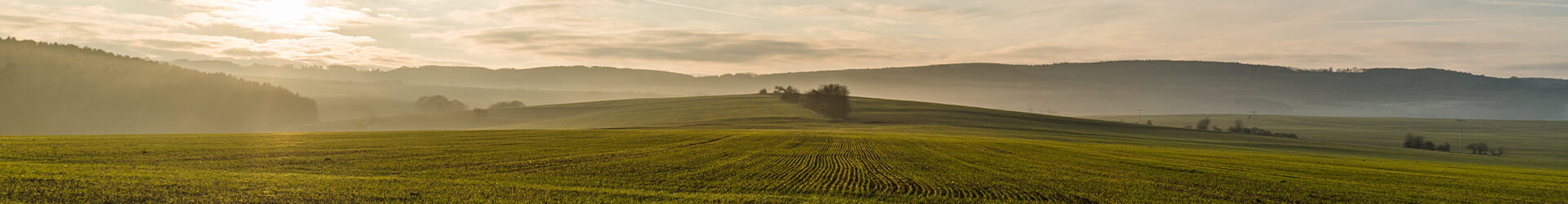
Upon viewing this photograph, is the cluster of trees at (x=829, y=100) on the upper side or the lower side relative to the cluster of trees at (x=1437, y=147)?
upper

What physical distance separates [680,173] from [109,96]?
115560 mm

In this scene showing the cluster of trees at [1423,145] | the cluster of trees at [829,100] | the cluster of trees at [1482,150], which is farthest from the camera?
the cluster of trees at [829,100]

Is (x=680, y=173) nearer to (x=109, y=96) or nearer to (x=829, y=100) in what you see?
(x=829, y=100)

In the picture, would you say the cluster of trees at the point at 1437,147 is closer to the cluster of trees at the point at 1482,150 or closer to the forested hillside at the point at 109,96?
the cluster of trees at the point at 1482,150

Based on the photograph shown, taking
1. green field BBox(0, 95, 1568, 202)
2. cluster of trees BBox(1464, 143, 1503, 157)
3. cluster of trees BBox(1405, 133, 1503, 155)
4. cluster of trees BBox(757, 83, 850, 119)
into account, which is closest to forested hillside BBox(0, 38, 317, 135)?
green field BBox(0, 95, 1568, 202)

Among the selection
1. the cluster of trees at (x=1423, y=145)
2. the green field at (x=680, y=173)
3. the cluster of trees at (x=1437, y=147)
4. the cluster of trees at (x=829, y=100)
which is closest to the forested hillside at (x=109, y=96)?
the green field at (x=680, y=173)

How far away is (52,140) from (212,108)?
89.7 metres

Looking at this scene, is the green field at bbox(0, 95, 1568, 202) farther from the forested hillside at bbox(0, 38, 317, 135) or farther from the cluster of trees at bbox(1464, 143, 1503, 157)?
the forested hillside at bbox(0, 38, 317, 135)

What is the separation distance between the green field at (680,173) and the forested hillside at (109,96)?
240 ft

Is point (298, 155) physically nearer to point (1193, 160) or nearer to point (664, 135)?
point (664, 135)

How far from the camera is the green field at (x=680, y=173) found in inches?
1006

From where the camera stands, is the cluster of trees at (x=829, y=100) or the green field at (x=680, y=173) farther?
the cluster of trees at (x=829, y=100)

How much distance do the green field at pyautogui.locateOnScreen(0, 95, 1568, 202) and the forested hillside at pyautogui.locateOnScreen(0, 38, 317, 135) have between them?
240ft

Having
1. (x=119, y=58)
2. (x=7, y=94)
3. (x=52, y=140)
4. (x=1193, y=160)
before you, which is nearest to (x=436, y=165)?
(x=52, y=140)
